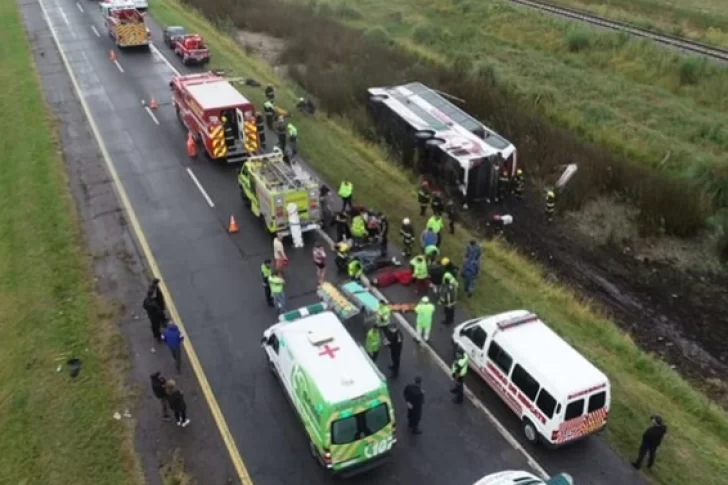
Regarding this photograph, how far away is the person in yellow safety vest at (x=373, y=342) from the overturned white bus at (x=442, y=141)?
1116 centimetres

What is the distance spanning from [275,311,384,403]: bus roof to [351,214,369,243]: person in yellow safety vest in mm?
5948

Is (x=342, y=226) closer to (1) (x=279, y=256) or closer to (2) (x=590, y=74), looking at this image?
(1) (x=279, y=256)

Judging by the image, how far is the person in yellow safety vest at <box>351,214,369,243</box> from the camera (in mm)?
21406

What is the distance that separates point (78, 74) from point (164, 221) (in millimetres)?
18975

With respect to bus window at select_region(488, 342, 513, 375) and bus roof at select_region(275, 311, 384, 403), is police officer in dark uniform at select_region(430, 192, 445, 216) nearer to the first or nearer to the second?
bus window at select_region(488, 342, 513, 375)

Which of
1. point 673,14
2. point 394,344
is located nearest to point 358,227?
point 394,344

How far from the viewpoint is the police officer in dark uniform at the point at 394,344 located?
16.5 meters

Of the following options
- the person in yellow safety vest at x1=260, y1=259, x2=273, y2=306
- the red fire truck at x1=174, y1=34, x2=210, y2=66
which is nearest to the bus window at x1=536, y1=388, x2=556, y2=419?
the person in yellow safety vest at x1=260, y1=259, x2=273, y2=306

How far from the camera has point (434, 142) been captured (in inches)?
1113

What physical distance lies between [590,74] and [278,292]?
3058 centimetres

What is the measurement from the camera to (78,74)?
125 ft

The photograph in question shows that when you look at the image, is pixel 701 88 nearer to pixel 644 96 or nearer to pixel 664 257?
pixel 644 96

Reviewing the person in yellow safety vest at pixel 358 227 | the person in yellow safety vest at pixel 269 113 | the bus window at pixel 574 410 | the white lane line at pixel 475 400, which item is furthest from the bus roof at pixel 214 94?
the bus window at pixel 574 410

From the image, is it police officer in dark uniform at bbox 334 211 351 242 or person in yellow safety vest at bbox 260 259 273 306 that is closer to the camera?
person in yellow safety vest at bbox 260 259 273 306
